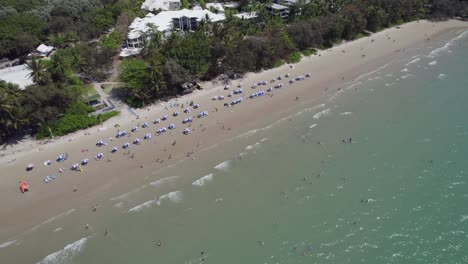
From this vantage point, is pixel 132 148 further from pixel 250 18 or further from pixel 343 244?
pixel 250 18

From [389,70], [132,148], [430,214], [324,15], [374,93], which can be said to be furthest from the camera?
[324,15]

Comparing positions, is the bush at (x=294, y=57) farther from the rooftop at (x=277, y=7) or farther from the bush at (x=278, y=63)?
the rooftop at (x=277, y=7)

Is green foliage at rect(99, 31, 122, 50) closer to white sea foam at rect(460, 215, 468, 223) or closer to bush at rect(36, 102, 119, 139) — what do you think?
bush at rect(36, 102, 119, 139)

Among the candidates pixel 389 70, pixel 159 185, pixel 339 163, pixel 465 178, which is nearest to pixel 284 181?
pixel 339 163

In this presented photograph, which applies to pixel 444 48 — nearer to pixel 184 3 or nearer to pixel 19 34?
pixel 184 3

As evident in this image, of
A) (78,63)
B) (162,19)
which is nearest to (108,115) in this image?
(78,63)

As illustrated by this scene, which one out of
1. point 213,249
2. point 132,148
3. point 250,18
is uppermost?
point 250,18
